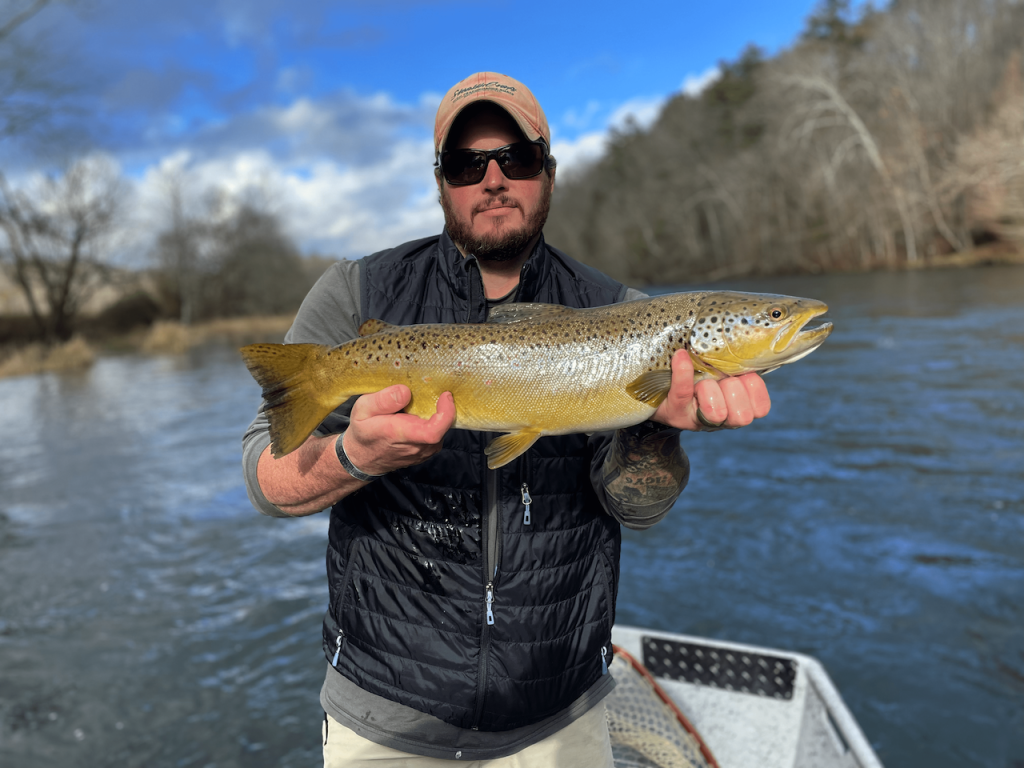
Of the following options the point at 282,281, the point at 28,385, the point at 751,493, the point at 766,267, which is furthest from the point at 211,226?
the point at 751,493

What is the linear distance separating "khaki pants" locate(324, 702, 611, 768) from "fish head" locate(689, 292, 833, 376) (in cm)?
143

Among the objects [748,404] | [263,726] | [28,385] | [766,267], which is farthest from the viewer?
[766,267]

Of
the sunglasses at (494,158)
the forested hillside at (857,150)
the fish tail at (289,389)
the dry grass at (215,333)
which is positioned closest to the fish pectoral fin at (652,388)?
the sunglasses at (494,158)

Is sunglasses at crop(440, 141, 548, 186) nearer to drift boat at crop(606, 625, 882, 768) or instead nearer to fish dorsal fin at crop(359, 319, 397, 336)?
fish dorsal fin at crop(359, 319, 397, 336)

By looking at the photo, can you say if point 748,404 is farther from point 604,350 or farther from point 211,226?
point 211,226

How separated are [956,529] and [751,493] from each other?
2433 mm

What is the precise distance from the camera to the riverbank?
28719 mm

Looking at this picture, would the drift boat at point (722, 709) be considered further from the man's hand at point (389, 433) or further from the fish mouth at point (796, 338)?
the man's hand at point (389, 433)

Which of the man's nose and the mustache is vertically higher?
the man's nose

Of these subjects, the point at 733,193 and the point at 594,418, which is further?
the point at 733,193

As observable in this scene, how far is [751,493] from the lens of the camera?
9.28m

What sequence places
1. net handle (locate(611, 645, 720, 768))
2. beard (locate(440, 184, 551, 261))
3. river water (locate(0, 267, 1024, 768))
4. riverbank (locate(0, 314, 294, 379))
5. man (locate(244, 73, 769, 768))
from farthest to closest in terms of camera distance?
riverbank (locate(0, 314, 294, 379)) → river water (locate(0, 267, 1024, 768)) → net handle (locate(611, 645, 720, 768)) → beard (locate(440, 184, 551, 261)) → man (locate(244, 73, 769, 768))

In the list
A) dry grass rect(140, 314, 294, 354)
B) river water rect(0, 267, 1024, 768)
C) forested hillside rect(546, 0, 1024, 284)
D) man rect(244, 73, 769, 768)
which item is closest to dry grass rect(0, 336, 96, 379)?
dry grass rect(140, 314, 294, 354)

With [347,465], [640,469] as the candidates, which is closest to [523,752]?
[640,469]
